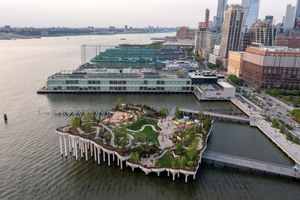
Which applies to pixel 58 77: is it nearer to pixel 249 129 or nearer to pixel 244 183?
pixel 249 129

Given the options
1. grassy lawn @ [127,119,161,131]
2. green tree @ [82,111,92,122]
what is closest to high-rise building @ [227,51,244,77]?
grassy lawn @ [127,119,161,131]

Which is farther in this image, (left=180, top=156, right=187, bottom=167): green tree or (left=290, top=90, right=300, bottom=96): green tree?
(left=290, top=90, right=300, bottom=96): green tree

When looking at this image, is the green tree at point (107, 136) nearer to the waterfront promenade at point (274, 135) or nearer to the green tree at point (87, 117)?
the green tree at point (87, 117)

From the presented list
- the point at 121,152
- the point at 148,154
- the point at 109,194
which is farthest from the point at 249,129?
the point at 109,194

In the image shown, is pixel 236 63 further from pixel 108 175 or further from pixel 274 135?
pixel 108 175

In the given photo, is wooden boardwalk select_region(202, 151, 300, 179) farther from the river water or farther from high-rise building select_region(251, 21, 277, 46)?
high-rise building select_region(251, 21, 277, 46)

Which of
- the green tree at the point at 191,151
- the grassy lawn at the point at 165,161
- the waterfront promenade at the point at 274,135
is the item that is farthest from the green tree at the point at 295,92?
the grassy lawn at the point at 165,161

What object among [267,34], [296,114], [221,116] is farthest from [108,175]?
[267,34]
